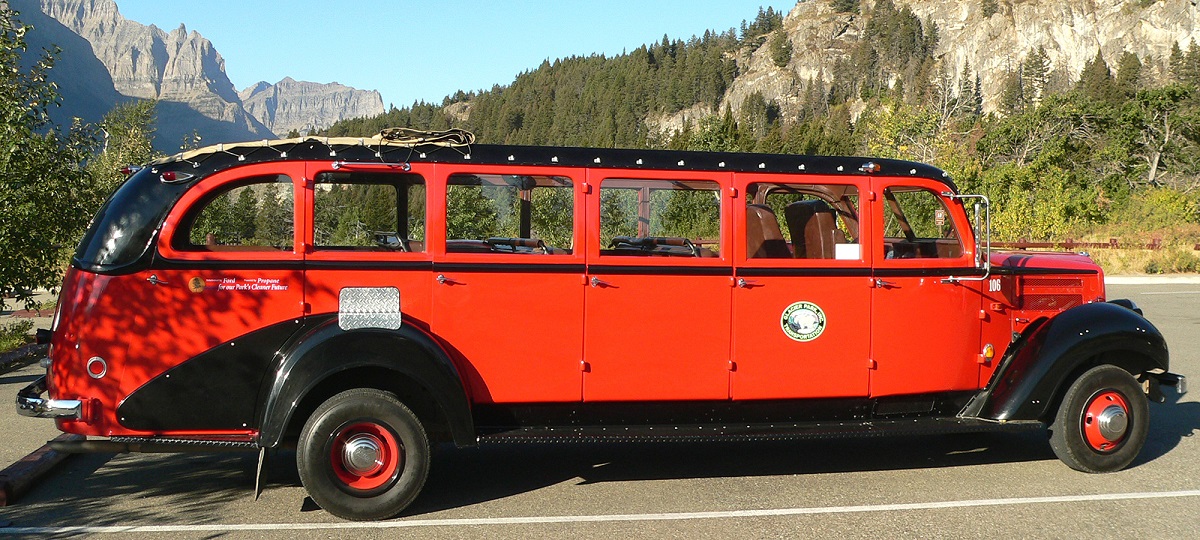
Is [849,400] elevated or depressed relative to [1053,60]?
depressed

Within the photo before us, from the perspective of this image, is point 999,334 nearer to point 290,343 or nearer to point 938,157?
point 290,343

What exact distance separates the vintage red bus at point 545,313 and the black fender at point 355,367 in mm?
14

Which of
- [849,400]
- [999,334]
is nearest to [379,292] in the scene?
[849,400]

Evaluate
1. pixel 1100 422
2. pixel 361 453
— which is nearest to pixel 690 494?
pixel 361 453

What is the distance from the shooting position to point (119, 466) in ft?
23.6

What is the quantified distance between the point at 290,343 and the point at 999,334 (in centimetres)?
511

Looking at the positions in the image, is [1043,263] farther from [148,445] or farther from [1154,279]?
[1154,279]

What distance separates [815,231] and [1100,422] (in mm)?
2495

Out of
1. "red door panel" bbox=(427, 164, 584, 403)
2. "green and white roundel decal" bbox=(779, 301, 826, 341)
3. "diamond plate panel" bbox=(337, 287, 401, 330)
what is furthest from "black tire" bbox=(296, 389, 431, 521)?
"green and white roundel decal" bbox=(779, 301, 826, 341)

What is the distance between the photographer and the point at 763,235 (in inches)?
269

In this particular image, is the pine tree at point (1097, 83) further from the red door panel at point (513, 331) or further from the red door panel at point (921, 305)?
the red door panel at point (513, 331)

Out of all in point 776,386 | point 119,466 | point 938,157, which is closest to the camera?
point 776,386

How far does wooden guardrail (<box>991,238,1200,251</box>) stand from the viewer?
32.3 metres

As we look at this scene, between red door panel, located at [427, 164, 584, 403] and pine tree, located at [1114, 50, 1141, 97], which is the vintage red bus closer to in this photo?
red door panel, located at [427, 164, 584, 403]
